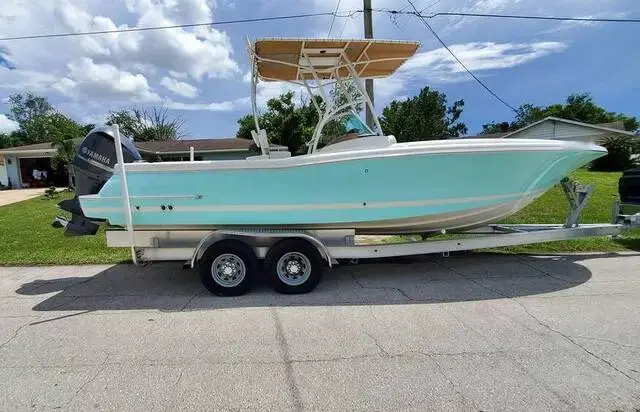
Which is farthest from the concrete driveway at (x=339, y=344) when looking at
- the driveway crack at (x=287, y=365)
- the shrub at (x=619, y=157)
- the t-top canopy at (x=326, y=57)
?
the shrub at (x=619, y=157)

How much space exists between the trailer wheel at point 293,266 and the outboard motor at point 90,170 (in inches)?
99.8

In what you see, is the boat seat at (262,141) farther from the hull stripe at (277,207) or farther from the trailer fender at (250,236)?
the trailer fender at (250,236)

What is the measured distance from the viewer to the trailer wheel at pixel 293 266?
537cm

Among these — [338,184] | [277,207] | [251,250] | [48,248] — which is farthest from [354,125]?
[48,248]

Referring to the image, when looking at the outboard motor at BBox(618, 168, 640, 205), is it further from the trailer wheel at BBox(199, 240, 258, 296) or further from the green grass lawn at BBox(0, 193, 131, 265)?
the green grass lawn at BBox(0, 193, 131, 265)

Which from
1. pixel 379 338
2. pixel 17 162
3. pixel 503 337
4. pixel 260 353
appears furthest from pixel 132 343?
pixel 17 162

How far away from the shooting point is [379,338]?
403cm

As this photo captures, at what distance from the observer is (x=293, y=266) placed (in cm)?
545

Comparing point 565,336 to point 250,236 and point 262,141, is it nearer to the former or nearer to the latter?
point 250,236

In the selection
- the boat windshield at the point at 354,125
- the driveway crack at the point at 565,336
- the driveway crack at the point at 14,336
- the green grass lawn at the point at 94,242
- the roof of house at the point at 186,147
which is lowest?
the driveway crack at the point at 565,336

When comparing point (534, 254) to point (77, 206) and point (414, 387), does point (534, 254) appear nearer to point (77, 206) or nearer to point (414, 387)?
point (414, 387)

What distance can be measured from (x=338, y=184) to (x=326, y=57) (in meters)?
2.12

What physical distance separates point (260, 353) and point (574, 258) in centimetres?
549

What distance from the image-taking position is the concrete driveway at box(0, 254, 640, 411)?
3098 millimetres
